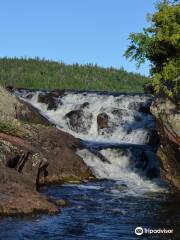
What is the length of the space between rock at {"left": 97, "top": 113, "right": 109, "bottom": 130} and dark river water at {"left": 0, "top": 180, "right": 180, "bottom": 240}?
18707mm

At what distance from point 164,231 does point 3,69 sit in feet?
289

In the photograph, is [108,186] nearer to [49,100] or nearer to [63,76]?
[49,100]

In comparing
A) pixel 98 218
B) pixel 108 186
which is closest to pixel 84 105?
pixel 108 186

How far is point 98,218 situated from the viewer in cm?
1792

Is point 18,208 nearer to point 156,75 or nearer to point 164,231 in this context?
point 164,231

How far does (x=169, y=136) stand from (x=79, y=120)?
22422mm

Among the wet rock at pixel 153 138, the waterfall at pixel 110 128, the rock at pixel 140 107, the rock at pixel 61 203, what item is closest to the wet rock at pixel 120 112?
the waterfall at pixel 110 128

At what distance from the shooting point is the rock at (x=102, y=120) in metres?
43.3

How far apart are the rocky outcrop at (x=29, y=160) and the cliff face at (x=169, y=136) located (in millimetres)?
5233

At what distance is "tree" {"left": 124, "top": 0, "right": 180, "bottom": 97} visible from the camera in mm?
20031

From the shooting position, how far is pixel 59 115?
4506cm

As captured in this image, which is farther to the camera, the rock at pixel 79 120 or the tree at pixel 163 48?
the rock at pixel 79 120

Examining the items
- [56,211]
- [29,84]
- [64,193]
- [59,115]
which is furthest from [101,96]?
[29,84]

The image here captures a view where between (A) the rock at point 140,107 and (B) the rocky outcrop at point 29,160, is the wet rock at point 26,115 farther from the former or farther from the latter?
(A) the rock at point 140,107
